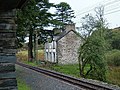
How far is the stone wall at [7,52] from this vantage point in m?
6.36

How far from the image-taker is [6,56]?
6.44 meters

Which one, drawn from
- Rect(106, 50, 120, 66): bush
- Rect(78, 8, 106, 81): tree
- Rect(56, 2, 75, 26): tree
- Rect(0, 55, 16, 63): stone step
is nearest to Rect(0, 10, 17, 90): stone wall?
Rect(0, 55, 16, 63): stone step

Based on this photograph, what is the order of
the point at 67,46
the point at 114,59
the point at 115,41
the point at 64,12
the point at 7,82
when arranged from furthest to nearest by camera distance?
the point at 64,12 < the point at 115,41 < the point at 67,46 < the point at 114,59 < the point at 7,82

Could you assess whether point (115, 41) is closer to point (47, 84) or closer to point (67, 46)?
point (67, 46)

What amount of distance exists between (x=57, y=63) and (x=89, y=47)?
19.5 m

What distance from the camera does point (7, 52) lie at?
6.42 metres

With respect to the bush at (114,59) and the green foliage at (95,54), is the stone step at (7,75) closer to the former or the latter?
the green foliage at (95,54)

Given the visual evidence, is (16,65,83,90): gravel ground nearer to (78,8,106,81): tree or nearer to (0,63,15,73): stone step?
(78,8,106,81): tree

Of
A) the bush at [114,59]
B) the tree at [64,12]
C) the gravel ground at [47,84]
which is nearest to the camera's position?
the gravel ground at [47,84]

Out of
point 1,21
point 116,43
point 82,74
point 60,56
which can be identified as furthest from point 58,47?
point 1,21

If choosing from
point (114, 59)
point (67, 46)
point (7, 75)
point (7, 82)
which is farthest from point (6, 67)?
point (67, 46)

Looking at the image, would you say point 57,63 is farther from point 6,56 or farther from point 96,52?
point 6,56

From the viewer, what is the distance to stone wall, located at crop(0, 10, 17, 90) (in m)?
6.36

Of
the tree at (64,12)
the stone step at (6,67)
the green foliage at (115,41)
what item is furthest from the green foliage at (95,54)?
the tree at (64,12)
